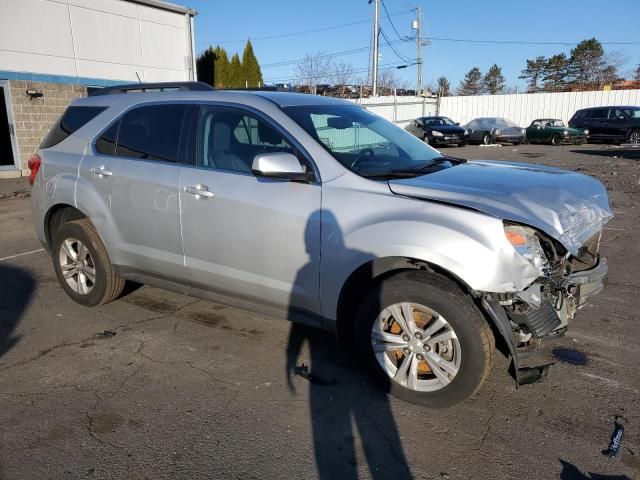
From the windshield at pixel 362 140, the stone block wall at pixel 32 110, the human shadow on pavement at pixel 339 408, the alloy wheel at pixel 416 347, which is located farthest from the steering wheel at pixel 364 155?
the stone block wall at pixel 32 110

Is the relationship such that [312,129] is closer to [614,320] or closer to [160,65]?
[614,320]

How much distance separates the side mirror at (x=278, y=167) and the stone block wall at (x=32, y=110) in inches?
527

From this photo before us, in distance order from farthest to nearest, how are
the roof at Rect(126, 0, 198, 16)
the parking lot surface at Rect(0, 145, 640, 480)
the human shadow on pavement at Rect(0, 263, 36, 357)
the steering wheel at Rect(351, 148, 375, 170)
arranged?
the roof at Rect(126, 0, 198, 16) → the human shadow on pavement at Rect(0, 263, 36, 357) → the steering wheel at Rect(351, 148, 375, 170) → the parking lot surface at Rect(0, 145, 640, 480)

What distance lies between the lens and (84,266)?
4.76 m

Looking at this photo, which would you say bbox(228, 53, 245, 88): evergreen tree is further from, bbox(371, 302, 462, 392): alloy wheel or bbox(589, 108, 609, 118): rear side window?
bbox(371, 302, 462, 392): alloy wheel

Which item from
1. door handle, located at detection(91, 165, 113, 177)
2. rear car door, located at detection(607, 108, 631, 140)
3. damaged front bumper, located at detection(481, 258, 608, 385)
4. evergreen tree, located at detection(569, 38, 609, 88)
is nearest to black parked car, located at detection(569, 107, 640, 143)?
rear car door, located at detection(607, 108, 631, 140)

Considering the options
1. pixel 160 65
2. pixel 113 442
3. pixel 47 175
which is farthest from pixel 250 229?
pixel 160 65

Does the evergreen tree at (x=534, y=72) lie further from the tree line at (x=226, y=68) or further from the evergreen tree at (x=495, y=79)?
the tree line at (x=226, y=68)

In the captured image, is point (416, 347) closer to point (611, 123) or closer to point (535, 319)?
point (535, 319)

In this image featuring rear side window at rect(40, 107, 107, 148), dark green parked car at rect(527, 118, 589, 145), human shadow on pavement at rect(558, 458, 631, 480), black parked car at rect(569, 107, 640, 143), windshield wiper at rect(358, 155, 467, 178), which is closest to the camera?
human shadow on pavement at rect(558, 458, 631, 480)

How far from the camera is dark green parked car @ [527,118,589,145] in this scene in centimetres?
2602

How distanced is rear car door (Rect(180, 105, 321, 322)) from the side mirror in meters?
0.11

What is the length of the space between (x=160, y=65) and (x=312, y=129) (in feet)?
55.0

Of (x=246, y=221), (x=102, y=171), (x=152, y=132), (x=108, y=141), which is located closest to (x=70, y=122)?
(x=108, y=141)
